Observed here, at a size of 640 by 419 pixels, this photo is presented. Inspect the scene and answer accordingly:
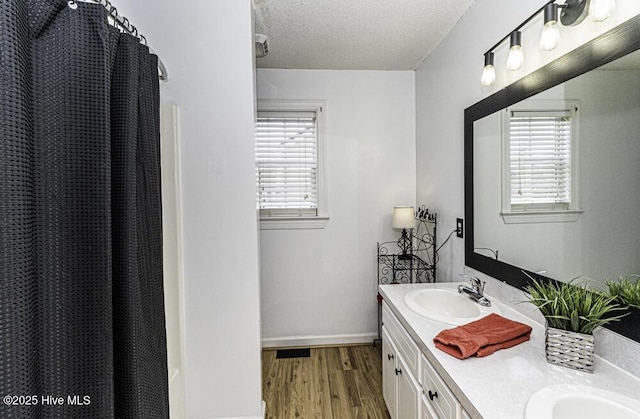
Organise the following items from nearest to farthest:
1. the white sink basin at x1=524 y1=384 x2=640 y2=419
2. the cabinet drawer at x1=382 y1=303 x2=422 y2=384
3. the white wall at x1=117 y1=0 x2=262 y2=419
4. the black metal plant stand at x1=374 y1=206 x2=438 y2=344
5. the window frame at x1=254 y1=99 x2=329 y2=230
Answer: the white sink basin at x1=524 y1=384 x2=640 y2=419 → the cabinet drawer at x1=382 y1=303 x2=422 y2=384 → the white wall at x1=117 y1=0 x2=262 y2=419 → the black metal plant stand at x1=374 y1=206 x2=438 y2=344 → the window frame at x1=254 y1=99 x2=329 y2=230

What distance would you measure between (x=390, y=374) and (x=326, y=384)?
70cm

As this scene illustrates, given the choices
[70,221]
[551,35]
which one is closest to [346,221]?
[551,35]

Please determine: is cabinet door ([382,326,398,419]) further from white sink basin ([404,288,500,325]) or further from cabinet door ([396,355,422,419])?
white sink basin ([404,288,500,325])

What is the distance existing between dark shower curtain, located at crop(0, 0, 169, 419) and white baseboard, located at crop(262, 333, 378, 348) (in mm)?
1807

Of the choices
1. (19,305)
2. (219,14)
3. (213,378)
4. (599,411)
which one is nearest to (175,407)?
(213,378)

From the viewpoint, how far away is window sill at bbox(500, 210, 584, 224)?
1296mm

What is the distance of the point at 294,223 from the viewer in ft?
9.57

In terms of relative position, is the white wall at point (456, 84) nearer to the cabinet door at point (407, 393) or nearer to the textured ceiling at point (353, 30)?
the textured ceiling at point (353, 30)

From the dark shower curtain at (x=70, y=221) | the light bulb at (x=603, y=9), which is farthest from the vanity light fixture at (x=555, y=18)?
the dark shower curtain at (x=70, y=221)

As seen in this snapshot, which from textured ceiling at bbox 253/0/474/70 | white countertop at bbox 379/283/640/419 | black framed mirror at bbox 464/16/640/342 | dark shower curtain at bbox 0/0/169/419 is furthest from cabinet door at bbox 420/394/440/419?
textured ceiling at bbox 253/0/474/70

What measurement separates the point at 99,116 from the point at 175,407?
153cm

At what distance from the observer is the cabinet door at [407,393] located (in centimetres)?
144

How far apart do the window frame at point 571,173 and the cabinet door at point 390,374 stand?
0.93 metres

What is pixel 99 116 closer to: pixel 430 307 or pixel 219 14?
pixel 219 14
